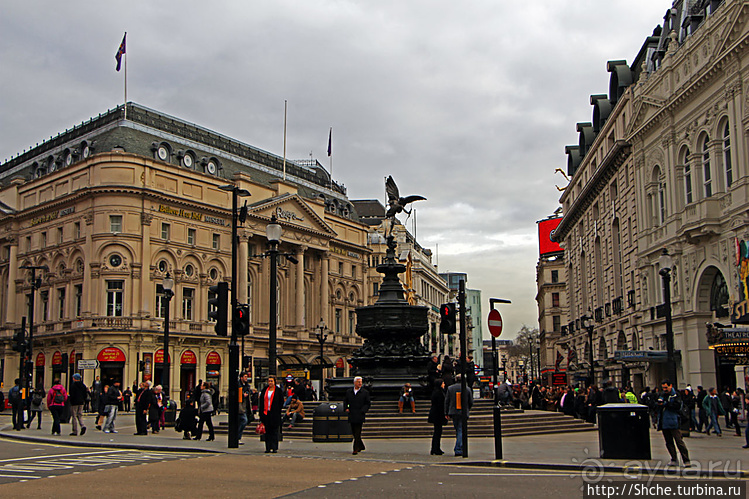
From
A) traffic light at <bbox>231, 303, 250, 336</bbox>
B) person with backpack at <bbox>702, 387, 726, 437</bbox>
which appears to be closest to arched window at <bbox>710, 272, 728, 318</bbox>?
person with backpack at <bbox>702, 387, 726, 437</bbox>

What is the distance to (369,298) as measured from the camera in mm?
84188

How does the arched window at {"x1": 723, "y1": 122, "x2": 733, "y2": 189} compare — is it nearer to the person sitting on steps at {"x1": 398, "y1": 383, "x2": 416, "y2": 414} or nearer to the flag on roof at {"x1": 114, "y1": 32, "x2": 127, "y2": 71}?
the person sitting on steps at {"x1": 398, "y1": 383, "x2": 416, "y2": 414}

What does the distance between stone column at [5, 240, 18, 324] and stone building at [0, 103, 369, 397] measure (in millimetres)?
84

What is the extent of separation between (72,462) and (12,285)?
5239 centimetres

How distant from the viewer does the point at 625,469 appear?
1415cm

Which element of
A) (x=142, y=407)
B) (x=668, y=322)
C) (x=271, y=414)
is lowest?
(x=142, y=407)

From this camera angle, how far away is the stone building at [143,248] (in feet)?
185

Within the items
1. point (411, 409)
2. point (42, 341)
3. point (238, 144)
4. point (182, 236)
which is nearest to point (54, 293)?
point (42, 341)

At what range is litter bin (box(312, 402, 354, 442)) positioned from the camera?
2089 cm

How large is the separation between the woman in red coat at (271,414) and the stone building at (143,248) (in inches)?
1326

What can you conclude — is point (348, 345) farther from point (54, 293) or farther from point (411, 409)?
point (411, 409)

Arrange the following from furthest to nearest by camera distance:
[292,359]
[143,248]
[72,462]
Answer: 1. [292,359]
2. [143,248]
3. [72,462]

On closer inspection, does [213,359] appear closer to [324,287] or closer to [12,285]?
A: [324,287]

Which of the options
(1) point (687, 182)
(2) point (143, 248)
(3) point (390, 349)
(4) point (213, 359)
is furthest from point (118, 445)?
(4) point (213, 359)
